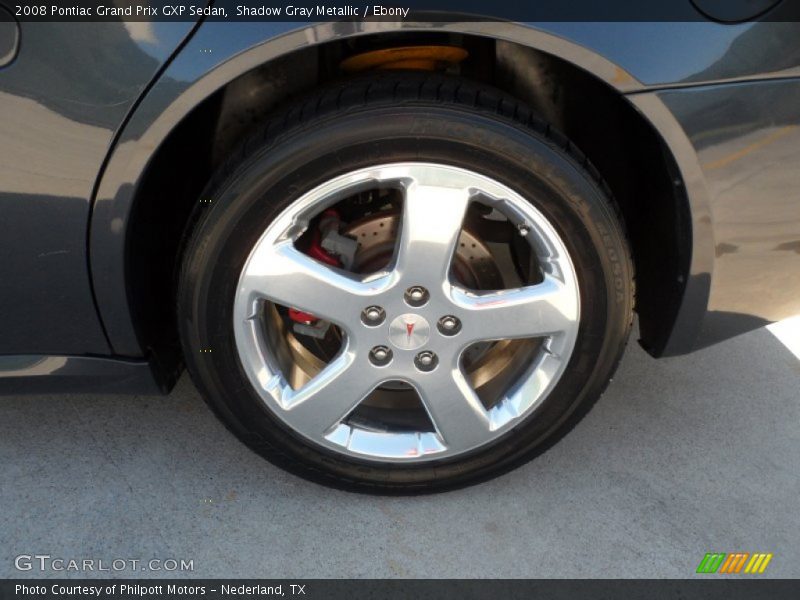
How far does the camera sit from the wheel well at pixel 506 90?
1437 mm

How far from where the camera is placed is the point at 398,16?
1.23 m

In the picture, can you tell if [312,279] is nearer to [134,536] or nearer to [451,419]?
[451,419]

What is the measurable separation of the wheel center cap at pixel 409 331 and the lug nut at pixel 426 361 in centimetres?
2

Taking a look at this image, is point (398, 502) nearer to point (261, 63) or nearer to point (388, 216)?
point (388, 216)

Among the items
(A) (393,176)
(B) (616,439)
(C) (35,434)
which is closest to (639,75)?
(A) (393,176)

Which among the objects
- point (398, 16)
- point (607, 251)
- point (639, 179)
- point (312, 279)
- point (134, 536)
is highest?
point (398, 16)

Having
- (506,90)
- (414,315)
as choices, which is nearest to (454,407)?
(414,315)

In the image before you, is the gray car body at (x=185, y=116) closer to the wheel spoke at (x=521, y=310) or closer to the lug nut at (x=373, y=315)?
the wheel spoke at (x=521, y=310)

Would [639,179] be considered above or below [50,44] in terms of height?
above

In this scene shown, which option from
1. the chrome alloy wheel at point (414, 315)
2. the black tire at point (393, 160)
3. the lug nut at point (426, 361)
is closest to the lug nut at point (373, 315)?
the chrome alloy wheel at point (414, 315)

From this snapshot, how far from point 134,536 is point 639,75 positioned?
1312mm

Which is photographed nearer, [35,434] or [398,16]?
[398,16]
